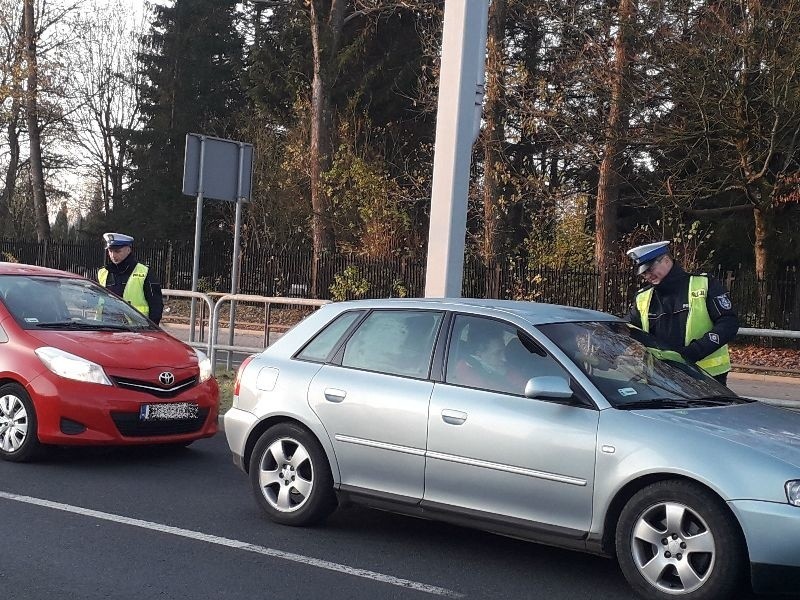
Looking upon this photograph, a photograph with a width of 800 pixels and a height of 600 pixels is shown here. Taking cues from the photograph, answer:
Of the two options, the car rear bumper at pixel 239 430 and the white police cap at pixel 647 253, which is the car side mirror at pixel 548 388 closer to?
the car rear bumper at pixel 239 430

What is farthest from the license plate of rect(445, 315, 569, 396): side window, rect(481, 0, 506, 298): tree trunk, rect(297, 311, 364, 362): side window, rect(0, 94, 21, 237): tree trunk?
rect(0, 94, 21, 237): tree trunk

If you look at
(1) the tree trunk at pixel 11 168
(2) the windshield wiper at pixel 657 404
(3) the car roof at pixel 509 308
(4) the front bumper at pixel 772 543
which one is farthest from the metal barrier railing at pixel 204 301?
(1) the tree trunk at pixel 11 168

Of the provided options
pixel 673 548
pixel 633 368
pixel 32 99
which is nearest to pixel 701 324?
pixel 633 368

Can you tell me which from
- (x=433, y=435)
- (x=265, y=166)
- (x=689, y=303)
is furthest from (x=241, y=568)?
(x=265, y=166)

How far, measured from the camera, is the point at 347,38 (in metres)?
31.2

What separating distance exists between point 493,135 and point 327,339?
19.2 metres

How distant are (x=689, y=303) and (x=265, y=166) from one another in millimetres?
29343

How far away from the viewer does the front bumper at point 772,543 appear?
468 centimetres

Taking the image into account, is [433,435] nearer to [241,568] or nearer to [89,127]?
[241,568]

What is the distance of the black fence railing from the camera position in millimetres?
21703

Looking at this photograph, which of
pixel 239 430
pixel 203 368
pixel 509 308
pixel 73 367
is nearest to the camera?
pixel 509 308

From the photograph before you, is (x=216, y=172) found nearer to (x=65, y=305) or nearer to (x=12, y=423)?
(x=65, y=305)

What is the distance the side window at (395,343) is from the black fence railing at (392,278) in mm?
15609

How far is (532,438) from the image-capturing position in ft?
18.0
